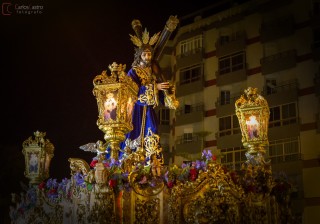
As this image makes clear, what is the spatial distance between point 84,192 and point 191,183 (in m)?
2.56

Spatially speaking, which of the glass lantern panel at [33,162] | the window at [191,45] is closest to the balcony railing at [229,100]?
the window at [191,45]

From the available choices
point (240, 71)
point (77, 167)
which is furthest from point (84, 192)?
point (240, 71)

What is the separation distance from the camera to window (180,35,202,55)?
32.1 m

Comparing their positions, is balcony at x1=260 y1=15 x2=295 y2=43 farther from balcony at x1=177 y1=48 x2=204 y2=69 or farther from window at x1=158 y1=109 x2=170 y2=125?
window at x1=158 y1=109 x2=170 y2=125

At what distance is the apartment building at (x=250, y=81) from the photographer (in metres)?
25.3

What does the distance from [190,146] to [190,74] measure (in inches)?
208

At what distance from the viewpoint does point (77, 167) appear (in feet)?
37.0

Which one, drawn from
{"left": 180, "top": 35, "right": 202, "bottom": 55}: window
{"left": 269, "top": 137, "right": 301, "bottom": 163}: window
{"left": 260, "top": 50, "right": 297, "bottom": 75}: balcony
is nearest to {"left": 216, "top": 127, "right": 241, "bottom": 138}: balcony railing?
{"left": 269, "top": 137, "right": 301, "bottom": 163}: window

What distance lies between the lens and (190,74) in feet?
106

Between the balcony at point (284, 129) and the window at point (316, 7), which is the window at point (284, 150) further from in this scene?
the window at point (316, 7)

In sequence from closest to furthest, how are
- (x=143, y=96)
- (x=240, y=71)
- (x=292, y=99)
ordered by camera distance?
(x=143, y=96) → (x=292, y=99) → (x=240, y=71)

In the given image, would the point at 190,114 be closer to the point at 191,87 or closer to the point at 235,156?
the point at 191,87

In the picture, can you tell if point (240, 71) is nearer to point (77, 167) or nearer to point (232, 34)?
point (232, 34)

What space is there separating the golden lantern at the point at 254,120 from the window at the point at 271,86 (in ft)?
49.4
